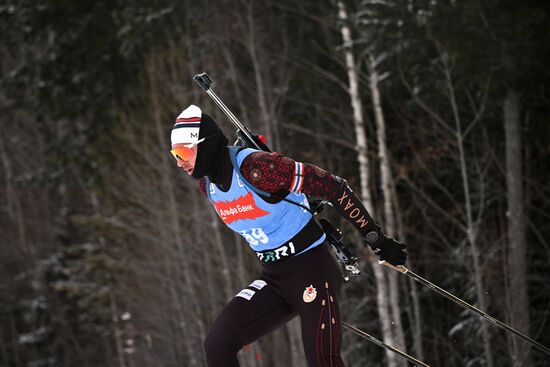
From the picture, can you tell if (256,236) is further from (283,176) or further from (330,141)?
(330,141)

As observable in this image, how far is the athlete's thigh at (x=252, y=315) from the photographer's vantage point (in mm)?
3785

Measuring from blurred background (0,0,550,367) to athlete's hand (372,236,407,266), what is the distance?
2699 millimetres

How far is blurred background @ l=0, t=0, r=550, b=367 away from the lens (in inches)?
300

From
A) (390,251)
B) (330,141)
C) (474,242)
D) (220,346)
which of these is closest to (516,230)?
(474,242)

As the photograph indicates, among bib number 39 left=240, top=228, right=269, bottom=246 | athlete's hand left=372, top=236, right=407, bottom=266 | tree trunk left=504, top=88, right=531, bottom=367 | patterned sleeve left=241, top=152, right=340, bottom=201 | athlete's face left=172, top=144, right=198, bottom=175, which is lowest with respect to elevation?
tree trunk left=504, top=88, right=531, bottom=367

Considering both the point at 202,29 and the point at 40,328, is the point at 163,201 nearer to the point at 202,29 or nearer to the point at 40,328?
the point at 202,29

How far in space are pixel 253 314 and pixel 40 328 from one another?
20.0 m

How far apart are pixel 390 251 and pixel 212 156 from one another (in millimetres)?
963

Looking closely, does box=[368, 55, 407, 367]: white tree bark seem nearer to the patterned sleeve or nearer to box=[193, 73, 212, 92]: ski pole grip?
box=[193, 73, 212, 92]: ski pole grip

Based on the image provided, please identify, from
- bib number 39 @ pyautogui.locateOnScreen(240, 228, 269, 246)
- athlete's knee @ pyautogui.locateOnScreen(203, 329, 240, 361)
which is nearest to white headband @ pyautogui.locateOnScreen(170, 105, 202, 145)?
bib number 39 @ pyautogui.locateOnScreen(240, 228, 269, 246)

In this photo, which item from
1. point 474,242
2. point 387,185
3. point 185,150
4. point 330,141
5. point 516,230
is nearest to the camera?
point 185,150

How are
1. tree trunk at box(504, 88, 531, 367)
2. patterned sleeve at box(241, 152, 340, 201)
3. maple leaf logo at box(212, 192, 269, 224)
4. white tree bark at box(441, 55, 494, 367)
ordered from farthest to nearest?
white tree bark at box(441, 55, 494, 367), tree trunk at box(504, 88, 531, 367), maple leaf logo at box(212, 192, 269, 224), patterned sleeve at box(241, 152, 340, 201)

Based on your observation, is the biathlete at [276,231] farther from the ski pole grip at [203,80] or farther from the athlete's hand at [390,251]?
the ski pole grip at [203,80]

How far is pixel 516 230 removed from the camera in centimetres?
757
